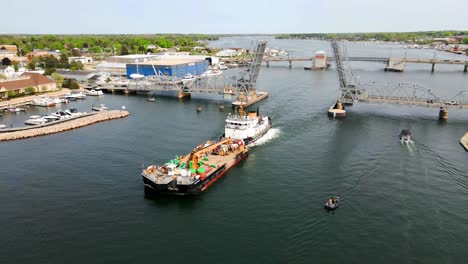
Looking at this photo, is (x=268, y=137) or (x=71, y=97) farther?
(x=71, y=97)

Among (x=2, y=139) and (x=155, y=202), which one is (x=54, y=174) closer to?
(x=155, y=202)

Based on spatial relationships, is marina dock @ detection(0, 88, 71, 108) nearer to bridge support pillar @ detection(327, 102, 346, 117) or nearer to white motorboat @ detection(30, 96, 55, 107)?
white motorboat @ detection(30, 96, 55, 107)

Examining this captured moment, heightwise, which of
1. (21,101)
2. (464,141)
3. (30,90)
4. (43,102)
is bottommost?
(464,141)

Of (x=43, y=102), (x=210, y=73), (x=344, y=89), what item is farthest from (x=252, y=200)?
(x=210, y=73)

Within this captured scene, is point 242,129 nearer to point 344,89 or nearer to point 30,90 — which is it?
point 344,89

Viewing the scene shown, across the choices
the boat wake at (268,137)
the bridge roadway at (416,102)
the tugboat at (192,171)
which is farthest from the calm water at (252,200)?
the bridge roadway at (416,102)

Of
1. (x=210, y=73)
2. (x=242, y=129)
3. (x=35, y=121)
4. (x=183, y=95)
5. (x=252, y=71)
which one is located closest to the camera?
(x=242, y=129)

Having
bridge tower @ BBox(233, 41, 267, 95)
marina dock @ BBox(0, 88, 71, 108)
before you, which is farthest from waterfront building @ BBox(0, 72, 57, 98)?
bridge tower @ BBox(233, 41, 267, 95)

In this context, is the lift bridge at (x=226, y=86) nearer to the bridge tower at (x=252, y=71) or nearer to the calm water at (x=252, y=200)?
the bridge tower at (x=252, y=71)
